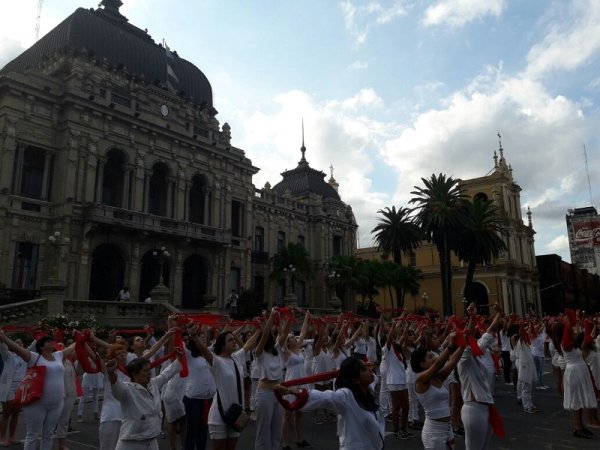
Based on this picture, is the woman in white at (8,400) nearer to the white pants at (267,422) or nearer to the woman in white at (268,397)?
the woman in white at (268,397)

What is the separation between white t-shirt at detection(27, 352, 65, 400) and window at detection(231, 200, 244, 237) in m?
34.9

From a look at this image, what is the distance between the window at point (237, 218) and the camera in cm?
4222

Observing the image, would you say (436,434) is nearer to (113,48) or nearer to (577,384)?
(577,384)

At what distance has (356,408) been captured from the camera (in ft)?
13.9

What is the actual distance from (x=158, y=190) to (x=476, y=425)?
34.4 meters

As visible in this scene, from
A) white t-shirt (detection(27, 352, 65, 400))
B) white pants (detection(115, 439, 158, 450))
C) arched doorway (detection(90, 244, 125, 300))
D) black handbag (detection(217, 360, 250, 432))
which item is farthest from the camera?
arched doorway (detection(90, 244, 125, 300))

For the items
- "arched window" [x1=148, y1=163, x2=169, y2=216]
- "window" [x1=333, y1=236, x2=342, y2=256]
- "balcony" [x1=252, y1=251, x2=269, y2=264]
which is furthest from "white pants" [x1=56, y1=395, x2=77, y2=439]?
"window" [x1=333, y1=236, x2=342, y2=256]

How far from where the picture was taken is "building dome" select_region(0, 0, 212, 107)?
35531 millimetres

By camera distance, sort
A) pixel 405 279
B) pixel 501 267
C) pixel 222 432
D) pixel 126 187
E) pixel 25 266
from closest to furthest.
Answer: pixel 222 432 → pixel 25 266 → pixel 126 187 → pixel 405 279 → pixel 501 267

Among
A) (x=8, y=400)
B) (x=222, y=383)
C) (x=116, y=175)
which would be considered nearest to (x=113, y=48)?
(x=116, y=175)

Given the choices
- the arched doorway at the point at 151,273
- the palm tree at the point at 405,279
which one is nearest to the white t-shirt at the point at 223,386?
the arched doorway at the point at 151,273

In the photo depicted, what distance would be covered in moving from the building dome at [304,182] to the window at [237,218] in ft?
48.3

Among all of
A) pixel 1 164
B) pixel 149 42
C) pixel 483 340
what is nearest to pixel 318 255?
pixel 149 42

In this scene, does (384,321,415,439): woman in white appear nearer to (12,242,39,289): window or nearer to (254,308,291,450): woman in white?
(254,308,291,450): woman in white
